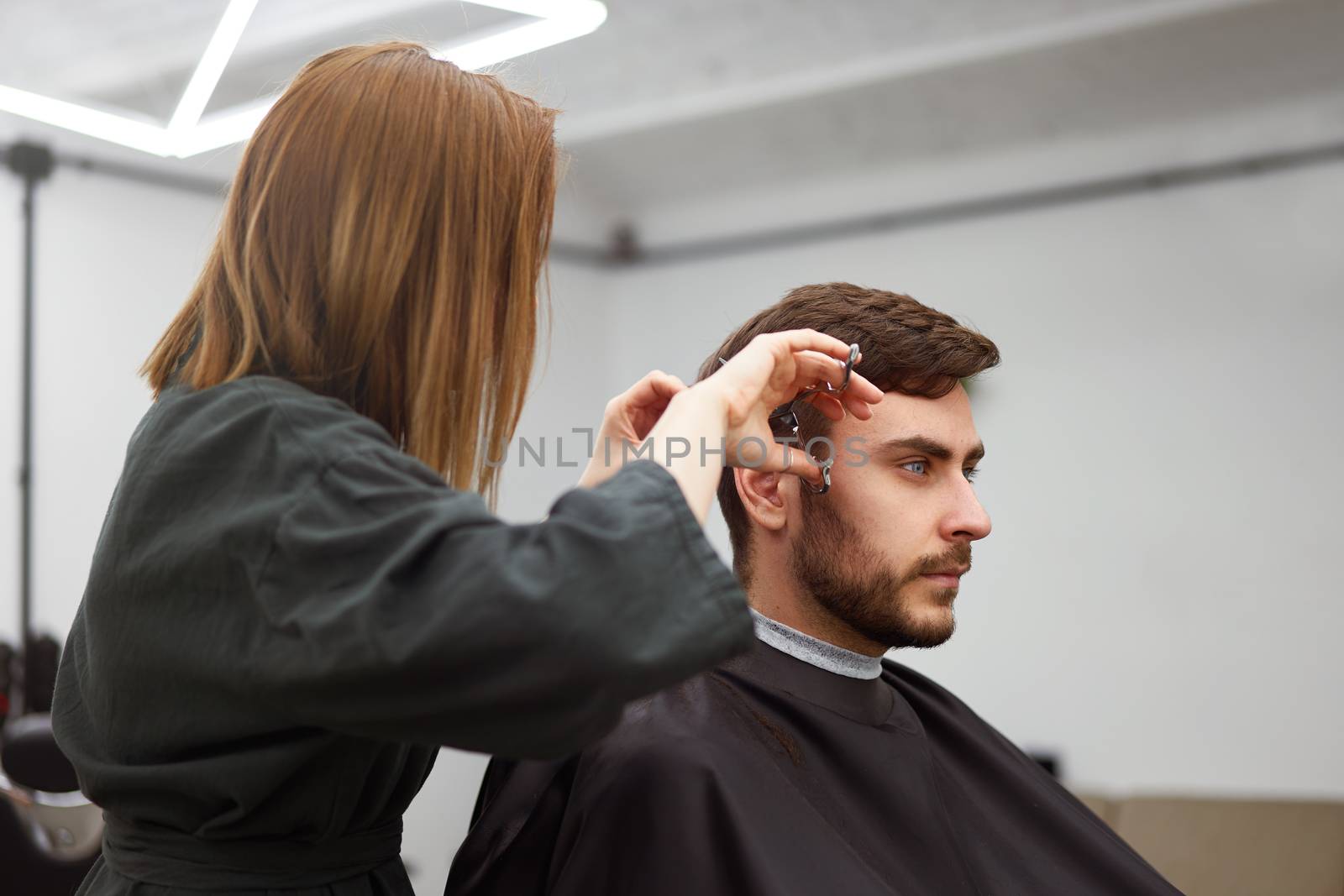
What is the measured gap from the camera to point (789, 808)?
161cm

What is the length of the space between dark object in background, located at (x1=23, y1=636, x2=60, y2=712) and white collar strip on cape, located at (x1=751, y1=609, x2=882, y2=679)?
7.51 feet

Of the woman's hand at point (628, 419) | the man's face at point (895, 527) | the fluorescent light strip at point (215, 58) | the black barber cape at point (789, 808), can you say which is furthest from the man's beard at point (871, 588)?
the fluorescent light strip at point (215, 58)

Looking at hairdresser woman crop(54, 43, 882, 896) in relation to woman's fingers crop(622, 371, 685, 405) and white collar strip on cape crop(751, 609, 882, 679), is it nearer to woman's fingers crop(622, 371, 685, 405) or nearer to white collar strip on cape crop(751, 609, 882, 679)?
woman's fingers crop(622, 371, 685, 405)

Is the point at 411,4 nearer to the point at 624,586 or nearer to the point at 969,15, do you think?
the point at 969,15

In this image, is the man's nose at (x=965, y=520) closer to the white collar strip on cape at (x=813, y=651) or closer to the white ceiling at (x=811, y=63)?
the white collar strip on cape at (x=813, y=651)

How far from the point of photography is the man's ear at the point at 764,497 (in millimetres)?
1989

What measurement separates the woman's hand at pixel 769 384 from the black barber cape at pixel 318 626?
18cm

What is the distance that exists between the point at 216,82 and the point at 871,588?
2.18 meters

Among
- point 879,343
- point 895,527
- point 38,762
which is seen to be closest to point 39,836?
point 38,762

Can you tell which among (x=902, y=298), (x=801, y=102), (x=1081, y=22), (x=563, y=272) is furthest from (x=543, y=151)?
(x=563, y=272)

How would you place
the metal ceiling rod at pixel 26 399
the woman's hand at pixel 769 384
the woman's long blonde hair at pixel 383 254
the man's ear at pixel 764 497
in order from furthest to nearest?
the metal ceiling rod at pixel 26 399 < the man's ear at pixel 764 497 < the woman's hand at pixel 769 384 < the woman's long blonde hair at pixel 383 254

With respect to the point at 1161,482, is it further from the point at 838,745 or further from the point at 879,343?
the point at 838,745

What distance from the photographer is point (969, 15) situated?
4.56 metres

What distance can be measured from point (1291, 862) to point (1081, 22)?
9.92 feet
